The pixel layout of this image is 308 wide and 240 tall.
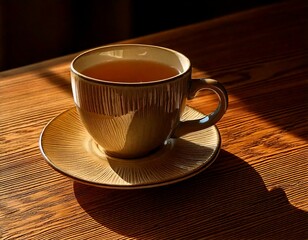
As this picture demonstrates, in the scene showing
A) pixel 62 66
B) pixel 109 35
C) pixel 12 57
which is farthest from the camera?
pixel 109 35

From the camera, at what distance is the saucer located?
52 centimetres

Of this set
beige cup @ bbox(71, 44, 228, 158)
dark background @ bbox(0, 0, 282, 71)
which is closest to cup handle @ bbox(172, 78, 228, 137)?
beige cup @ bbox(71, 44, 228, 158)

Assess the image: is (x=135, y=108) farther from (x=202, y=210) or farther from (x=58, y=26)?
(x=58, y=26)

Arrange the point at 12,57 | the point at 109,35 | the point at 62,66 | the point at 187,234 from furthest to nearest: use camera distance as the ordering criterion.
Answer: the point at 109,35 → the point at 12,57 → the point at 62,66 → the point at 187,234

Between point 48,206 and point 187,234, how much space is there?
138mm

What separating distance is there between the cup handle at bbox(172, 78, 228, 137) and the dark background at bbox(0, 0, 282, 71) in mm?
1015

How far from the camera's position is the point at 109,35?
5.45 ft

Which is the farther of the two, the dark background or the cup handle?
the dark background

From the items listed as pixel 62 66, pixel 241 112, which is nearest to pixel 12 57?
pixel 62 66

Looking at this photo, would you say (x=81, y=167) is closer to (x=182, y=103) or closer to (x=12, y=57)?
(x=182, y=103)

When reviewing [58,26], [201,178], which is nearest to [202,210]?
[201,178]

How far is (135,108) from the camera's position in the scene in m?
0.52

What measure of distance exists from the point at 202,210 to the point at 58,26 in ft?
3.89

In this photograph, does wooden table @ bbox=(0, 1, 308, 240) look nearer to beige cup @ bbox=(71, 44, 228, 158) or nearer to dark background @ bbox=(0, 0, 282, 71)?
beige cup @ bbox=(71, 44, 228, 158)
